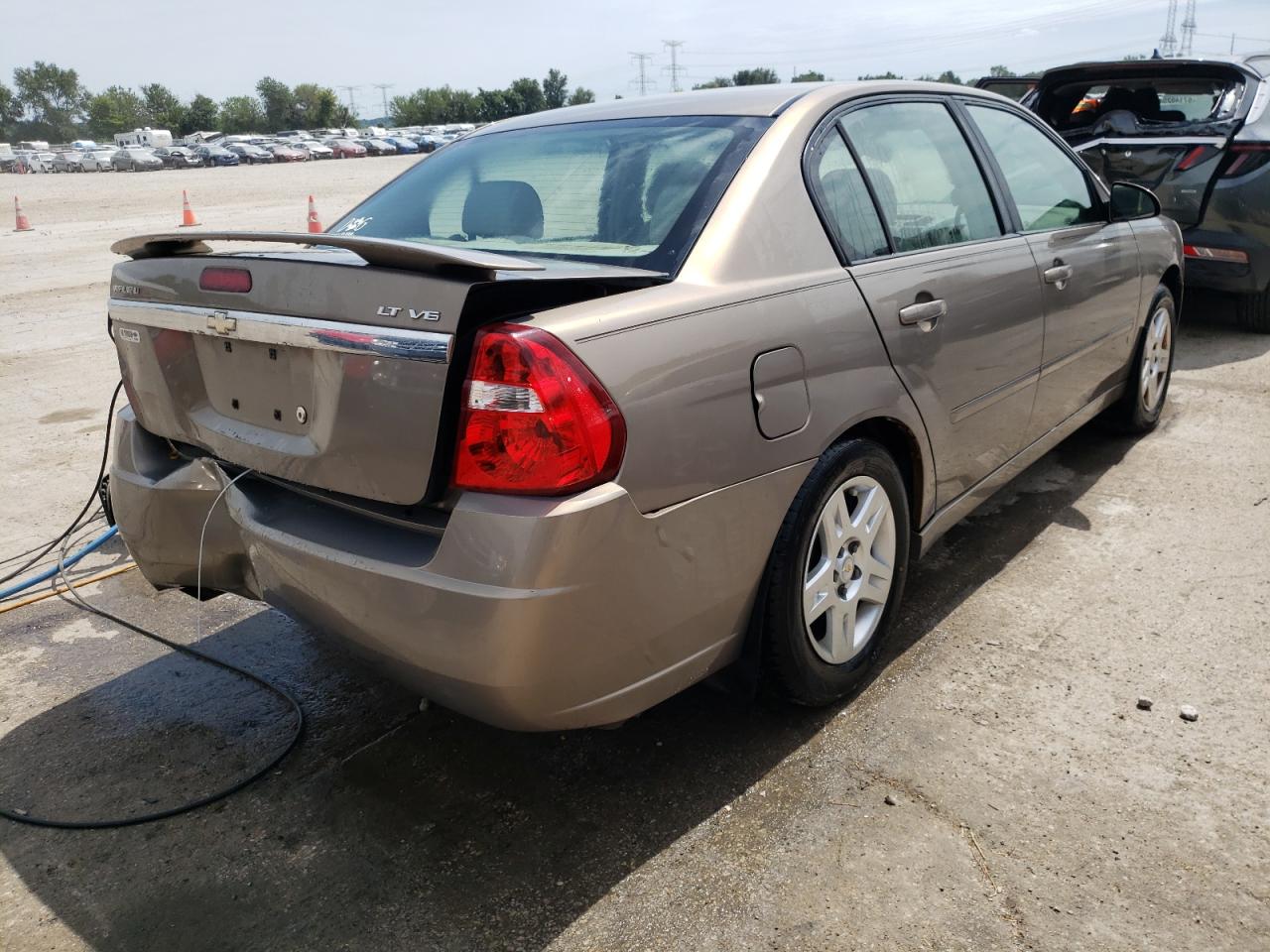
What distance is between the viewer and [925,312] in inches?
113

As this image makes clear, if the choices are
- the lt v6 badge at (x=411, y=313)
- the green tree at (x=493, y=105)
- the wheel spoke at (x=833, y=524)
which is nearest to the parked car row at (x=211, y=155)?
the green tree at (x=493, y=105)

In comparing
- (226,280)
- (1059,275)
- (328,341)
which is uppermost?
(226,280)

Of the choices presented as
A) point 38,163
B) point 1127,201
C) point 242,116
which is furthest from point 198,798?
point 242,116

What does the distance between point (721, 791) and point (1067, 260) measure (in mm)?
2414

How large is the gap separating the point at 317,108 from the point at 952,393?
460 ft

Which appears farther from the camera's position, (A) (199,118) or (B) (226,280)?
(A) (199,118)

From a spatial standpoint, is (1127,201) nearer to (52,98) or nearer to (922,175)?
(922,175)

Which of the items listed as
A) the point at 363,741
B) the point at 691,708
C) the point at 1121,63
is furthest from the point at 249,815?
the point at 1121,63

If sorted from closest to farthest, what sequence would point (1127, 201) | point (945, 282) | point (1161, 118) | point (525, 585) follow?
point (525, 585) < point (945, 282) < point (1127, 201) < point (1161, 118)

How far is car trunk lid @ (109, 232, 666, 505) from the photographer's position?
202 centimetres

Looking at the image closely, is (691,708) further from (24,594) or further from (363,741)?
(24,594)

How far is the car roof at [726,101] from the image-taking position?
2.87 m

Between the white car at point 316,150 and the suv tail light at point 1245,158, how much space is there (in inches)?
2799

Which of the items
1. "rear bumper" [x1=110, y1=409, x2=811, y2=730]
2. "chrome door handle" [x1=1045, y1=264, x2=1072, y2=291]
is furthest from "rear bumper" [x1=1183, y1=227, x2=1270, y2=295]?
"rear bumper" [x1=110, y1=409, x2=811, y2=730]
